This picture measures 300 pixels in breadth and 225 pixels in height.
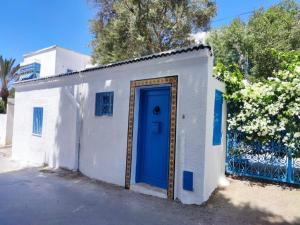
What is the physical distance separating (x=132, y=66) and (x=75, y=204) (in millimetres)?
3758

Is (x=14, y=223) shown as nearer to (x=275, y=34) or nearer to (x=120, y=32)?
(x=120, y=32)

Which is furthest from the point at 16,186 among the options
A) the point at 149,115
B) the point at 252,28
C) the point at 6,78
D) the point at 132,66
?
the point at 6,78

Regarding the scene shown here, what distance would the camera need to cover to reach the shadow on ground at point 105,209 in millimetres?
4348

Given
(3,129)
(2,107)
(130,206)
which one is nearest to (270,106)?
(130,206)

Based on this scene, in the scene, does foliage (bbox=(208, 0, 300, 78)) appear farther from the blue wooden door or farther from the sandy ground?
the sandy ground

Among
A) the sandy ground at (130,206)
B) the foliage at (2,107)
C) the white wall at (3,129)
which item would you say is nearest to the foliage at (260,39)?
the sandy ground at (130,206)

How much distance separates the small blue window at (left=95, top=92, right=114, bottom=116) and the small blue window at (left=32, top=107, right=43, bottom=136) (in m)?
3.70

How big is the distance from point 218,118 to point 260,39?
31.4 ft

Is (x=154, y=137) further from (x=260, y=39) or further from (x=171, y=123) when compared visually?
(x=260, y=39)

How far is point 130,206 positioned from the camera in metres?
5.10

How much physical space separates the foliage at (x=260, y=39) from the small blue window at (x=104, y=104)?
813 cm

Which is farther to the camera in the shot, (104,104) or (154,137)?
(104,104)

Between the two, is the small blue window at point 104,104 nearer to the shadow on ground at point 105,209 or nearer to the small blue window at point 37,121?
the shadow on ground at point 105,209

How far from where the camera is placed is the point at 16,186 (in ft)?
21.2
